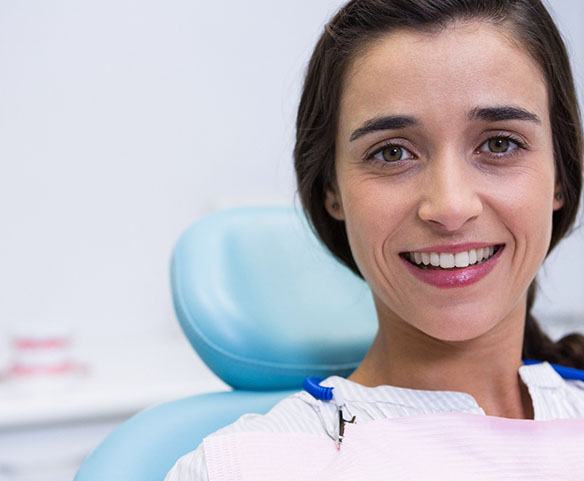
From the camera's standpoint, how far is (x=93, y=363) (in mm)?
1904

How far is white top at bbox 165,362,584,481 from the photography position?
0.96 metres

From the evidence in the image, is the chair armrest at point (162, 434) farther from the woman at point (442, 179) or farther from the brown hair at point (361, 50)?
the brown hair at point (361, 50)

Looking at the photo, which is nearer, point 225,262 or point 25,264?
point 225,262

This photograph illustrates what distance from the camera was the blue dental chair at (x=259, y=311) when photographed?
1145 millimetres

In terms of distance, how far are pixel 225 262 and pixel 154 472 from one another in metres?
0.31

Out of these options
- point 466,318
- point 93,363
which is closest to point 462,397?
point 466,318

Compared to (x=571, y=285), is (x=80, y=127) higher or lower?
higher

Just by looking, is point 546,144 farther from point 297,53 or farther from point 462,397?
point 297,53

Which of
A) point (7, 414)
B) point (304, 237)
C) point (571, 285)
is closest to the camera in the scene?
point (304, 237)

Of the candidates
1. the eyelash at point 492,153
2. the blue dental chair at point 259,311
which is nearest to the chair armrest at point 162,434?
the blue dental chair at point 259,311

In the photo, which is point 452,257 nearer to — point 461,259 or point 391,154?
point 461,259

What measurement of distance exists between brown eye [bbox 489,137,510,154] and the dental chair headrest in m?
0.35

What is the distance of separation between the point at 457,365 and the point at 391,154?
27 centimetres

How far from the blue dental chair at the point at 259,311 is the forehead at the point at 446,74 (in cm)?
30
